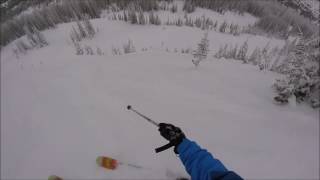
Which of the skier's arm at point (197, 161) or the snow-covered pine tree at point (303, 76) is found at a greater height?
the skier's arm at point (197, 161)

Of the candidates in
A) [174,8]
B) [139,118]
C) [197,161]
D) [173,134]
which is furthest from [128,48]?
[197,161]

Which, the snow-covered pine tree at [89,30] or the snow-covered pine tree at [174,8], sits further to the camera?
the snow-covered pine tree at [174,8]

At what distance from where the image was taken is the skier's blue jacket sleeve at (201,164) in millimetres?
1383

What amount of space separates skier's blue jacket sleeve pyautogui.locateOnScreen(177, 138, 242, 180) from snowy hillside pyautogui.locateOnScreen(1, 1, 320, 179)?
1156 millimetres

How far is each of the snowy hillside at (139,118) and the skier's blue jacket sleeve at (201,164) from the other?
1156mm

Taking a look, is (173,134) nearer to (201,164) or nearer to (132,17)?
(201,164)

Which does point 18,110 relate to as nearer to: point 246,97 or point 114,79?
point 114,79

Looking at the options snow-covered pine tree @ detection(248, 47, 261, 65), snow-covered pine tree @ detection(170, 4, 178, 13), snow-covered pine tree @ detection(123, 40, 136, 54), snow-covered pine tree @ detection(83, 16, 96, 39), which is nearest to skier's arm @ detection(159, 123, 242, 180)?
snow-covered pine tree @ detection(123, 40, 136, 54)

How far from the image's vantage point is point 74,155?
2842 mm

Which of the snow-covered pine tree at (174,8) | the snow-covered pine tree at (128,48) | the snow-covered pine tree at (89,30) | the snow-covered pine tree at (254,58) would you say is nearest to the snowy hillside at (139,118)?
the snow-covered pine tree at (128,48)

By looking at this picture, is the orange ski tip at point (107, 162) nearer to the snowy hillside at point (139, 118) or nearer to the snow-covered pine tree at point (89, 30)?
the snowy hillside at point (139, 118)

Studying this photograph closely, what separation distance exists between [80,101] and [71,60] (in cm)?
125

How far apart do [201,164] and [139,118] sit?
1.73 metres

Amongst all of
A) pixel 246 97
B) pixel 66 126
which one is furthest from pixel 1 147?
pixel 246 97
